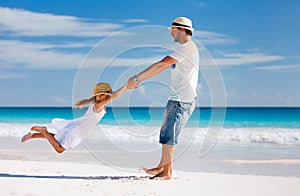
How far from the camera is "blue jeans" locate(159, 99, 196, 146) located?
18.2 feet

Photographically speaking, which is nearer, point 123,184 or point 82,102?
point 123,184

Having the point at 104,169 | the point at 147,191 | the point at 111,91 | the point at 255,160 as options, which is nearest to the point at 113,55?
the point at 111,91

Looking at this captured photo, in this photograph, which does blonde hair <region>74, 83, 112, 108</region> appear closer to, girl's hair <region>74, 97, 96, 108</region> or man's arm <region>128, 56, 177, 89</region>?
girl's hair <region>74, 97, 96, 108</region>

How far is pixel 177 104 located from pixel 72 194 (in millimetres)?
1649

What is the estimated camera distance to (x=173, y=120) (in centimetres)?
554

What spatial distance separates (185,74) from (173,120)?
0.57 metres

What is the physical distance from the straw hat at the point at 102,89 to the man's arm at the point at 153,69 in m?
0.40

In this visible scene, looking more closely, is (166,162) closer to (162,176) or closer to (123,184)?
(162,176)

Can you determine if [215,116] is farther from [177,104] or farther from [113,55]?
[113,55]

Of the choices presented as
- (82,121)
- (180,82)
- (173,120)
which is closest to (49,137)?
(82,121)

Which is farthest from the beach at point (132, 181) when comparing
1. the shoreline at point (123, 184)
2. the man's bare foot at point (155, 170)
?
the man's bare foot at point (155, 170)

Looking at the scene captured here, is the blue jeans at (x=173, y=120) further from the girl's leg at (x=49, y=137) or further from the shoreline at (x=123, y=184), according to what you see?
the girl's leg at (x=49, y=137)

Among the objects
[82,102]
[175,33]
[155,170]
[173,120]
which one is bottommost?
[155,170]

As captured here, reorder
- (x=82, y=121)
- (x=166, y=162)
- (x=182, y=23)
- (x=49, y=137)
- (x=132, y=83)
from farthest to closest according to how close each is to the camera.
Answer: (x=49, y=137) < (x=82, y=121) < (x=166, y=162) < (x=182, y=23) < (x=132, y=83)
